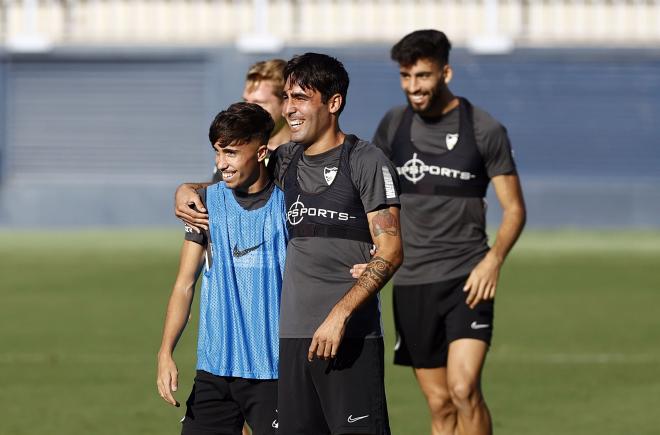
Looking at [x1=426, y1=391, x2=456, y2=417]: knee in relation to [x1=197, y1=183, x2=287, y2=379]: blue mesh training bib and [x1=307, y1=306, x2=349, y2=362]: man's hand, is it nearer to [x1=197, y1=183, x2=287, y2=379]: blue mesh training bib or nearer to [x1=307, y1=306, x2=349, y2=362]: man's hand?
[x1=197, y1=183, x2=287, y2=379]: blue mesh training bib

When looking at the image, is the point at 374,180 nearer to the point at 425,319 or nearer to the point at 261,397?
the point at 261,397

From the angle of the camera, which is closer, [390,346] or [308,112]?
[308,112]

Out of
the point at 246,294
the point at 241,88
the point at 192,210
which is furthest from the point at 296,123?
the point at 241,88

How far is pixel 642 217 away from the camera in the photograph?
88.7 feet

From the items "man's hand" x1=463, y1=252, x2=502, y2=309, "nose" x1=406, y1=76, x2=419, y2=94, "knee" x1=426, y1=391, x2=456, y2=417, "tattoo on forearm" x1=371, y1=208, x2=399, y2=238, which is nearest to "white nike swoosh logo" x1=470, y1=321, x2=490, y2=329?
"man's hand" x1=463, y1=252, x2=502, y2=309

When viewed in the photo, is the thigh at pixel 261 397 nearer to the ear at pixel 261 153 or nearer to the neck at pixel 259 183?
the neck at pixel 259 183

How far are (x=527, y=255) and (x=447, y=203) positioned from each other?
13706mm

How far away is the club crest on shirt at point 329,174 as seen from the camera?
5781 millimetres

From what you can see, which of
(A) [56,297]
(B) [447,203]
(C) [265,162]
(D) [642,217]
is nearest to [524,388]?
(B) [447,203]

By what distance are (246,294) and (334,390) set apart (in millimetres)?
579

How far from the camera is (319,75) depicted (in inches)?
227

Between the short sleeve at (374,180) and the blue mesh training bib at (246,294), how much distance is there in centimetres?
47

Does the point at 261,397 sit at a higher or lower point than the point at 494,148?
lower

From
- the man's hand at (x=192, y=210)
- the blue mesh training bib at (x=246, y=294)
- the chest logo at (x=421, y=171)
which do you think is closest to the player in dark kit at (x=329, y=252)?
the blue mesh training bib at (x=246, y=294)
